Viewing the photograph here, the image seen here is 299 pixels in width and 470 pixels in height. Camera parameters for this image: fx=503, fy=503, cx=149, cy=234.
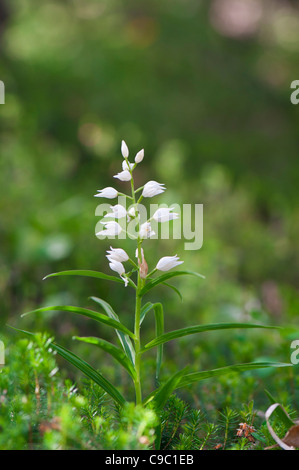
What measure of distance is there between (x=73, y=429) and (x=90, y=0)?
6.02 meters

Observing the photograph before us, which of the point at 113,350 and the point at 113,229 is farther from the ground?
the point at 113,229

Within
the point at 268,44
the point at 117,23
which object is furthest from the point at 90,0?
the point at 268,44

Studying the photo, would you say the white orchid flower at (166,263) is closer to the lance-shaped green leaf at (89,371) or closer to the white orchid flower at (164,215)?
the white orchid flower at (164,215)

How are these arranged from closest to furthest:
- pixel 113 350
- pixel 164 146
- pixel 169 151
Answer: pixel 113 350
pixel 169 151
pixel 164 146

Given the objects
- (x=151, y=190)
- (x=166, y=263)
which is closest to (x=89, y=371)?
(x=166, y=263)

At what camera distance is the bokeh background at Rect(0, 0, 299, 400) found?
2.49 m

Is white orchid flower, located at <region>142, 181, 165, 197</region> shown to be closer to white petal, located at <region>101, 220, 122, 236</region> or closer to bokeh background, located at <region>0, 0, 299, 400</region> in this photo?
white petal, located at <region>101, 220, 122, 236</region>

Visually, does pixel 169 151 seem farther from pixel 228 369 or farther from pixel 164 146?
pixel 228 369

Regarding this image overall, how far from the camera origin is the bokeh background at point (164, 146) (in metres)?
2.49

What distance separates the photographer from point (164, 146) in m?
4.28

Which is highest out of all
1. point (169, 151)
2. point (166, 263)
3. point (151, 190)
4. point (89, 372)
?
point (169, 151)

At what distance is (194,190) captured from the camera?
12.2ft

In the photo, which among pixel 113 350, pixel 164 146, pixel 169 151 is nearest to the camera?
pixel 113 350

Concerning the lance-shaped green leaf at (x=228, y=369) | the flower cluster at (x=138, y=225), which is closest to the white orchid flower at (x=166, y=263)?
the flower cluster at (x=138, y=225)
